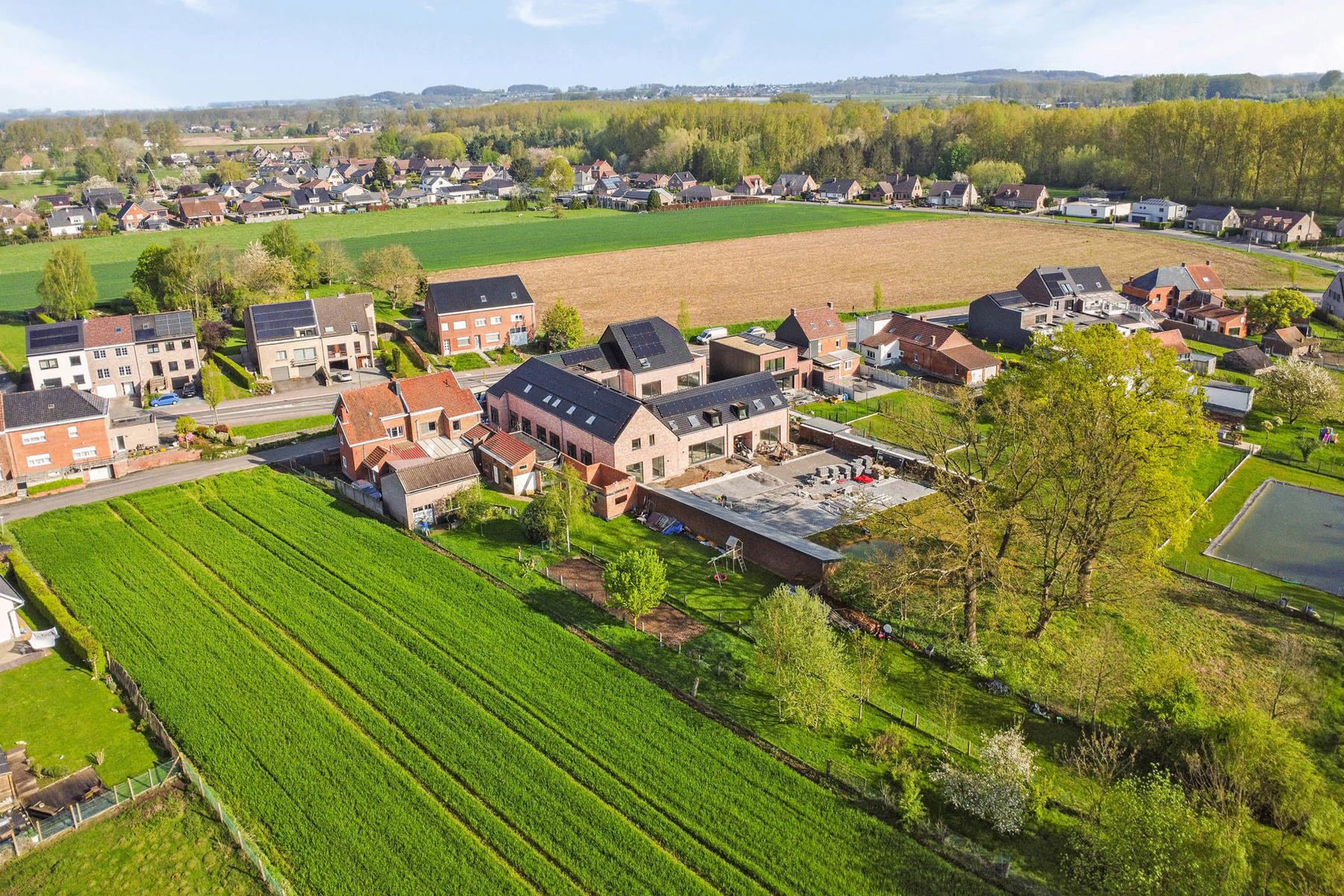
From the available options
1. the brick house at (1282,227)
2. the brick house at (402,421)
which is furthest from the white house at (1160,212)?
the brick house at (402,421)

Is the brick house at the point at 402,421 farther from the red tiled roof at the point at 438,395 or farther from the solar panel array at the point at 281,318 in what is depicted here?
the solar panel array at the point at 281,318

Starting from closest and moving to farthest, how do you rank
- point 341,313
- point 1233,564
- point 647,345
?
point 1233,564 → point 647,345 → point 341,313

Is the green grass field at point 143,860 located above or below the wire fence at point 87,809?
below

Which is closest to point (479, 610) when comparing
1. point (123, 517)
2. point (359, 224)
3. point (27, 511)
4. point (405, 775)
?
point (405, 775)

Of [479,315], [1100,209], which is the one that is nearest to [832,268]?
[479,315]

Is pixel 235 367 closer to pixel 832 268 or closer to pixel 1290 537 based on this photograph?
pixel 832 268

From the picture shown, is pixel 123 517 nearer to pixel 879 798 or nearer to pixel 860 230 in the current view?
pixel 879 798
